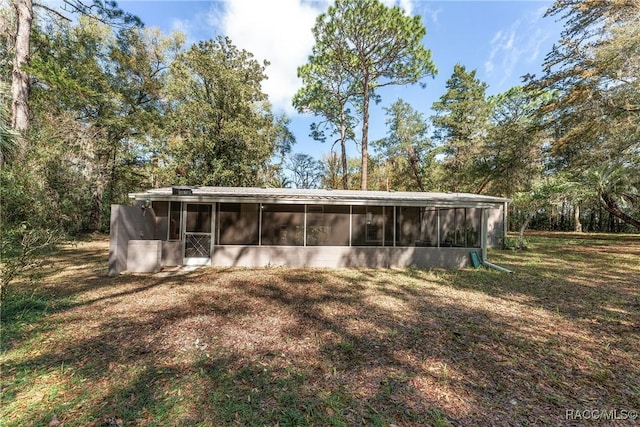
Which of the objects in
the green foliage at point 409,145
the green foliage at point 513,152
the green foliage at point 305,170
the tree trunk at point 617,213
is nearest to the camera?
the tree trunk at point 617,213

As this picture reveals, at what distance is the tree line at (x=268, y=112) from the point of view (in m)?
8.30

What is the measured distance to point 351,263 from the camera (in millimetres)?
8727

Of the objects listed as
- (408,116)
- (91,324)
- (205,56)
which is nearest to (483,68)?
(408,116)

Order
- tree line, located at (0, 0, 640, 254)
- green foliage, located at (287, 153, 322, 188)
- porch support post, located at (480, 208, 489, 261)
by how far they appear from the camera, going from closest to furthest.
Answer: tree line, located at (0, 0, 640, 254)
porch support post, located at (480, 208, 489, 261)
green foliage, located at (287, 153, 322, 188)

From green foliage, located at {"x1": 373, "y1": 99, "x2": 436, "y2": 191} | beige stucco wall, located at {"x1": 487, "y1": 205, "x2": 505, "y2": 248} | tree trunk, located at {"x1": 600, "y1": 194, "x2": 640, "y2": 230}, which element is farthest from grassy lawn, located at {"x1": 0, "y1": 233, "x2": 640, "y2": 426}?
green foliage, located at {"x1": 373, "y1": 99, "x2": 436, "y2": 191}

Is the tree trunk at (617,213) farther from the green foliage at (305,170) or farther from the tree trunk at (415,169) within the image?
the green foliage at (305,170)

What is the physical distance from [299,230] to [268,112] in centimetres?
1168

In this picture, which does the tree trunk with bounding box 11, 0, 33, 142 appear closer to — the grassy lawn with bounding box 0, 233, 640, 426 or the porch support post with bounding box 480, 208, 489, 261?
the grassy lawn with bounding box 0, 233, 640, 426

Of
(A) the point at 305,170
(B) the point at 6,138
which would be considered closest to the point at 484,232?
(B) the point at 6,138

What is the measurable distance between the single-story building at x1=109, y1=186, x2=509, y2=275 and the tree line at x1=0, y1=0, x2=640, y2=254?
2.69 metres

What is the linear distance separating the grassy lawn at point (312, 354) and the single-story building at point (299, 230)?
2172 millimetres

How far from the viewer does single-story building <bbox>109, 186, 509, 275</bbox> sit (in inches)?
328

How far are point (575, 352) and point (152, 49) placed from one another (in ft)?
75.3

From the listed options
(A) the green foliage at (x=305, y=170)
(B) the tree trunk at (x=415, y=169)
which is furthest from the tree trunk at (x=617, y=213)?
(A) the green foliage at (x=305, y=170)
